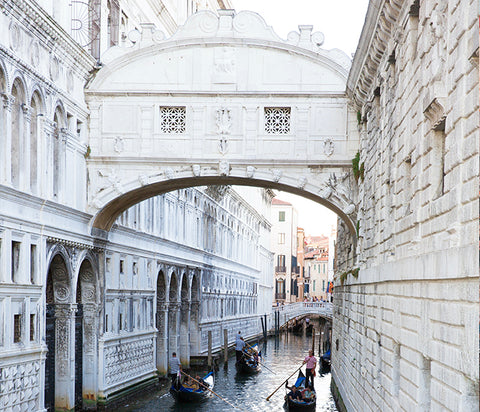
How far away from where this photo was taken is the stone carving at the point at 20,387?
39.3ft

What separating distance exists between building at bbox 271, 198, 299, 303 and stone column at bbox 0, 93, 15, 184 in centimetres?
5506

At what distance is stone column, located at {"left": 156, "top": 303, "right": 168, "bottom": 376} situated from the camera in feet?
73.8

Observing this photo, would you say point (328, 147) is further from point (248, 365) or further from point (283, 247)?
point (283, 247)

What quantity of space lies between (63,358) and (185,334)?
415 inches

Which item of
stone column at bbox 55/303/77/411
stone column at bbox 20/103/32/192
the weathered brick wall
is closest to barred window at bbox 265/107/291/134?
the weathered brick wall

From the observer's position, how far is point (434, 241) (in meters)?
7.32

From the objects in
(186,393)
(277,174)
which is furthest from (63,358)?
(277,174)

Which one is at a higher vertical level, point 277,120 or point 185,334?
point 277,120

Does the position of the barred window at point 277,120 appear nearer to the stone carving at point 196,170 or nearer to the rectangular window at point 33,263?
the stone carving at point 196,170

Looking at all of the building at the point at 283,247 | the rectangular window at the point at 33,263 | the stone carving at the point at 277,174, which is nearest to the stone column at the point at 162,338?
the stone carving at the point at 277,174

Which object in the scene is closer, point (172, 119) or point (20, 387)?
point (20, 387)

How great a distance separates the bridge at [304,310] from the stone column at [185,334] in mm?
22582

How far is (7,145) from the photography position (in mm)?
12180

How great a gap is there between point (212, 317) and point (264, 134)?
49.3 ft
